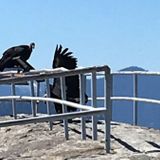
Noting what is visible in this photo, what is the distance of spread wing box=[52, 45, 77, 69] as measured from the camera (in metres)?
12.1

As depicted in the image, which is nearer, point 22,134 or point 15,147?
point 15,147

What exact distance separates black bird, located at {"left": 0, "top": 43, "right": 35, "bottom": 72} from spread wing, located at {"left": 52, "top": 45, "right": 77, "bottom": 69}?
1.02 meters

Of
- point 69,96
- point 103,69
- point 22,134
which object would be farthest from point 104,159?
point 69,96

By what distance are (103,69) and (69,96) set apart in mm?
4035

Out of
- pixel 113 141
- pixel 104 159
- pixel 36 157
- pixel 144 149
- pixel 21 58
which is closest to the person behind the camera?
pixel 104 159

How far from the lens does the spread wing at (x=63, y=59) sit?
12094 millimetres

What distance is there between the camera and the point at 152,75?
412 inches

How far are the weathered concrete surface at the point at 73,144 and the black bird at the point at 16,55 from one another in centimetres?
255

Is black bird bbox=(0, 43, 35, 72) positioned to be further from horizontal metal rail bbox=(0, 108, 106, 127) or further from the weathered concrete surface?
horizontal metal rail bbox=(0, 108, 106, 127)

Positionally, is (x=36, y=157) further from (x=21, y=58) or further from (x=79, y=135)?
(x=21, y=58)

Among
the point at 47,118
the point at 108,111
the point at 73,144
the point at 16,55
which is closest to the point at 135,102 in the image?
the point at 73,144

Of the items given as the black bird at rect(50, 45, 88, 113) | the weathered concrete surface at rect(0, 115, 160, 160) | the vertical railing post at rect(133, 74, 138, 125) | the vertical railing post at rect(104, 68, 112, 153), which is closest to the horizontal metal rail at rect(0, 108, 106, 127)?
the vertical railing post at rect(104, 68, 112, 153)

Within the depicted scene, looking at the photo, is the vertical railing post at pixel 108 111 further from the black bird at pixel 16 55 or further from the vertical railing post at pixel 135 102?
the black bird at pixel 16 55

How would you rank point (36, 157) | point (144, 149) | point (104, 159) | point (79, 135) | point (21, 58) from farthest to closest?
point (21, 58) → point (79, 135) → point (144, 149) → point (36, 157) → point (104, 159)
